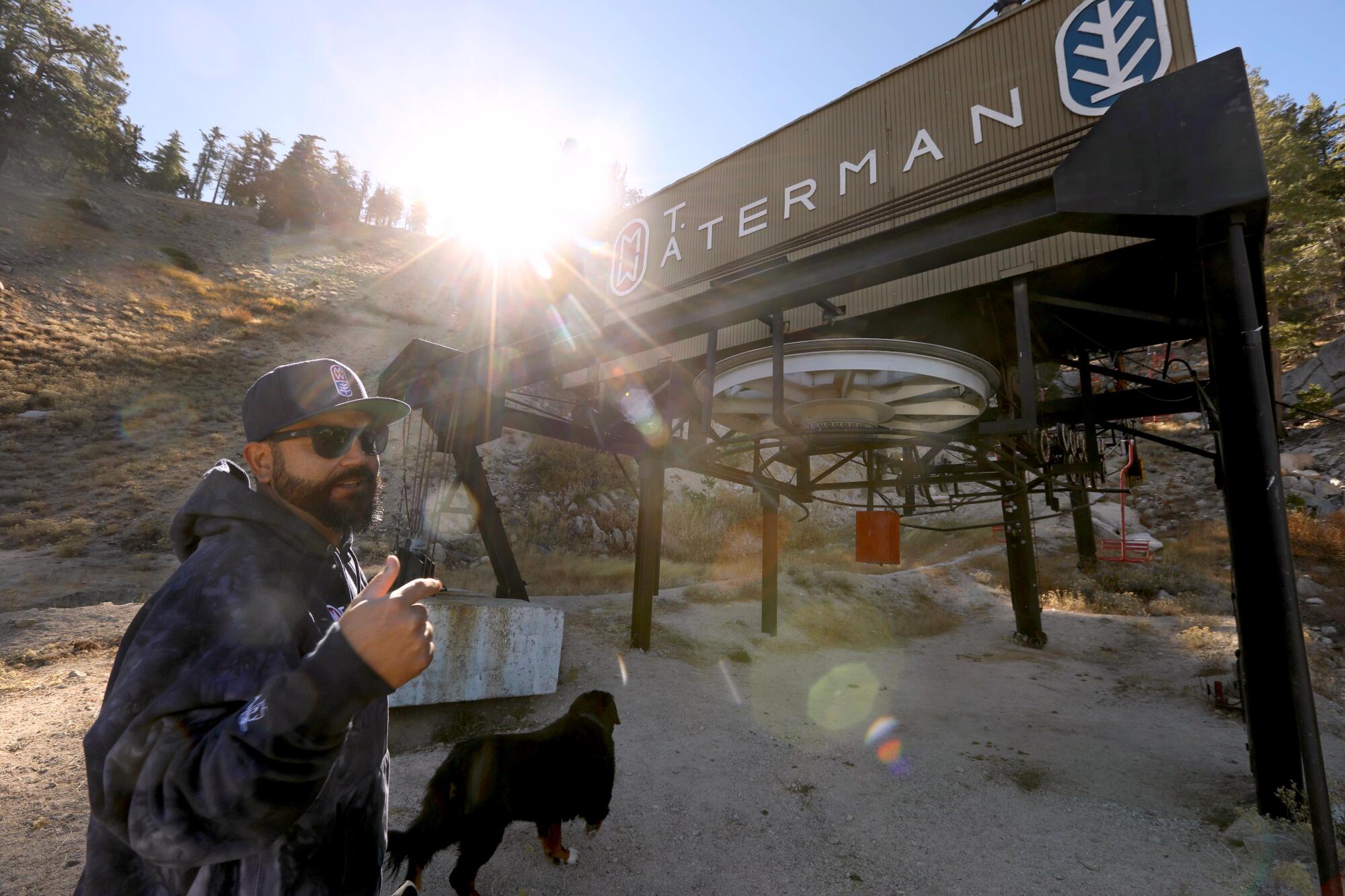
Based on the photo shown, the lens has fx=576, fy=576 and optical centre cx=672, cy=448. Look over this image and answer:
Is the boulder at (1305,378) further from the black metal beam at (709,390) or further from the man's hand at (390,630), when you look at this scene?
the man's hand at (390,630)

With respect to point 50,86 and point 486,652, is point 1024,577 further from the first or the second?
point 50,86

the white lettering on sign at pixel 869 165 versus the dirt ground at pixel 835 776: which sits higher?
the white lettering on sign at pixel 869 165

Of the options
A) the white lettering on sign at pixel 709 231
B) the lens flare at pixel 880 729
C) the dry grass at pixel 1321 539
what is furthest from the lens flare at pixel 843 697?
the dry grass at pixel 1321 539

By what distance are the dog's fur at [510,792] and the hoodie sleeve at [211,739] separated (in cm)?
235

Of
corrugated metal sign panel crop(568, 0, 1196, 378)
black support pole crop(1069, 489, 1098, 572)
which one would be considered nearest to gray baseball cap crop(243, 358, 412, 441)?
corrugated metal sign panel crop(568, 0, 1196, 378)

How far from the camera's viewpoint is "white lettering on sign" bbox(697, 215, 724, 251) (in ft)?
32.2

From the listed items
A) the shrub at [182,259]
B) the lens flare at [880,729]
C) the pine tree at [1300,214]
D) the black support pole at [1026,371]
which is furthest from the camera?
the shrub at [182,259]

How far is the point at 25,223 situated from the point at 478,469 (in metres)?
51.6

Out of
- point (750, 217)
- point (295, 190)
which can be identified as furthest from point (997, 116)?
point (295, 190)

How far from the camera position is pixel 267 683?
4.69 feet

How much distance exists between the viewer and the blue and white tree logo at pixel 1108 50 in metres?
6.12

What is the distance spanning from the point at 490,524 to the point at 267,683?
789cm

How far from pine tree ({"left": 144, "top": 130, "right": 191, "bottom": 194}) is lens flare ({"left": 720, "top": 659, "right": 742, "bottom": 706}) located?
8664 cm

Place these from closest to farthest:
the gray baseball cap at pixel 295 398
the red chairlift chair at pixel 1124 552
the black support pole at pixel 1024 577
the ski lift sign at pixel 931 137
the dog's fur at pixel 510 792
→ the gray baseball cap at pixel 295 398 → the dog's fur at pixel 510 792 → the ski lift sign at pixel 931 137 → the black support pole at pixel 1024 577 → the red chairlift chair at pixel 1124 552
